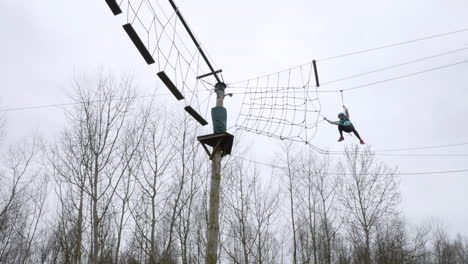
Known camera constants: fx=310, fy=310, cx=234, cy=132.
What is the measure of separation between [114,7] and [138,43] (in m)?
0.47

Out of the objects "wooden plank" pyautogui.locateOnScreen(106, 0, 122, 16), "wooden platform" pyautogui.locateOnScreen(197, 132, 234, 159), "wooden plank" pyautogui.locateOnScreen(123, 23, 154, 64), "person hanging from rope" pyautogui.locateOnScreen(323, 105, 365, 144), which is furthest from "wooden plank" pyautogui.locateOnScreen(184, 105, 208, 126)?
"person hanging from rope" pyautogui.locateOnScreen(323, 105, 365, 144)

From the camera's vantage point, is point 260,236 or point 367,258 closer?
point 260,236

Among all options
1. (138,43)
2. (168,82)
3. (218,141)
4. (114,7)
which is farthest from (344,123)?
(114,7)

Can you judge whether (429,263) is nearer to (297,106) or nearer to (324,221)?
(324,221)

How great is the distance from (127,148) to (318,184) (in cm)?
1353

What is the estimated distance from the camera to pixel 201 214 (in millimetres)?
17781

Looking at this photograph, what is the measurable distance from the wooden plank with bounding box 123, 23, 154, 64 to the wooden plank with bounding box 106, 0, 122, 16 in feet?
0.52

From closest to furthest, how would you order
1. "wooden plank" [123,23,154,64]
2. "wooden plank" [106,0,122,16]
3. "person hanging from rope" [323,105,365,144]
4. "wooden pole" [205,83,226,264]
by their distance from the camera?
"wooden plank" [106,0,122,16]
"wooden plank" [123,23,154,64]
"wooden pole" [205,83,226,264]
"person hanging from rope" [323,105,365,144]

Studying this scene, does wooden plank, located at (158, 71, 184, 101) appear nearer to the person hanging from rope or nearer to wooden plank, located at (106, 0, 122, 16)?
wooden plank, located at (106, 0, 122, 16)

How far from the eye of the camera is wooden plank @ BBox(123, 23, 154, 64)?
11.5 feet

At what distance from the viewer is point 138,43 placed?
369cm

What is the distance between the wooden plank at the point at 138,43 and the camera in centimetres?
351

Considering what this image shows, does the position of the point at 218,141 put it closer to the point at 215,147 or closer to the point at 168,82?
the point at 215,147

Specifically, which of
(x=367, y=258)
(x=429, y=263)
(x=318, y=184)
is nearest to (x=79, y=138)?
(x=318, y=184)
